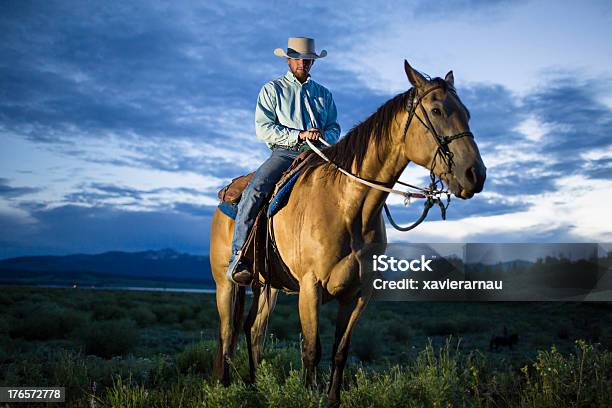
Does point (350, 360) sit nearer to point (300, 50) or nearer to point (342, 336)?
point (342, 336)

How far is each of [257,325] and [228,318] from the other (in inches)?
16.0

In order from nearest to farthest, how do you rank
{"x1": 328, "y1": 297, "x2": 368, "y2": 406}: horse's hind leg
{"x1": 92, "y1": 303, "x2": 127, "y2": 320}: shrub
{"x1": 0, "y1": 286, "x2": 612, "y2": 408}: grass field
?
{"x1": 328, "y1": 297, "x2": 368, "y2": 406}: horse's hind leg → {"x1": 0, "y1": 286, "x2": 612, "y2": 408}: grass field → {"x1": 92, "y1": 303, "x2": 127, "y2": 320}: shrub

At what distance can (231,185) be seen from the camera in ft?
24.8

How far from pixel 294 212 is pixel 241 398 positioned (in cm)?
205

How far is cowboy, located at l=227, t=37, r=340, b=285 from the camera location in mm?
6602

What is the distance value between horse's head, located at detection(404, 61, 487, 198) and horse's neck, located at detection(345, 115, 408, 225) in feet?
0.74

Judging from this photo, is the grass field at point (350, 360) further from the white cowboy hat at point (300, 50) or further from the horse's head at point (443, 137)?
the white cowboy hat at point (300, 50)

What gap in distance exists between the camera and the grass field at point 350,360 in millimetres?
6219

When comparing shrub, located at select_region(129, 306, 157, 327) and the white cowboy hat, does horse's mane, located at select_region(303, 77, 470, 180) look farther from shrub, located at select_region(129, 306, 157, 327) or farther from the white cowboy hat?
shrub, located at select_region(129, 306, 157, 327)

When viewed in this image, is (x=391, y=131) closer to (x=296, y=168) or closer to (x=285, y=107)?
(x=296, y=168)

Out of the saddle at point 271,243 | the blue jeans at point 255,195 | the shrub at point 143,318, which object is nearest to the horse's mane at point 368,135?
the saddle at point 271,243

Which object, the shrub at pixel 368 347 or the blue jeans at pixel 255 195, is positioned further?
the shrub at pixel 368 347

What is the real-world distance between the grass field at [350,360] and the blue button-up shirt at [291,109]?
284cm

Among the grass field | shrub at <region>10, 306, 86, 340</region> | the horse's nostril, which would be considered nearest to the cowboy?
the grass field
